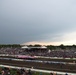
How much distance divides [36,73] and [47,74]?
1820 mm

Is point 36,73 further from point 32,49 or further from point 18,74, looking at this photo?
point 32,49

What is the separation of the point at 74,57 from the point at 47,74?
107 feet

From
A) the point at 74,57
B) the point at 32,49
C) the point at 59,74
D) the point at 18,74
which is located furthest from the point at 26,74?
the point at 32,49

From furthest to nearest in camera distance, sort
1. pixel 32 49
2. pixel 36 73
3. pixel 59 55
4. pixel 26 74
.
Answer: pixel 32 49
pixel 59 55
pixel 36 73
pixel 26 74

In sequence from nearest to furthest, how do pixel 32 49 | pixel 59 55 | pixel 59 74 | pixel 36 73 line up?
pixel 59 74
pixel 36 73
pixel 59 55
pixel 32 49

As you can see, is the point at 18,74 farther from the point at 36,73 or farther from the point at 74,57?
the point at 74,57

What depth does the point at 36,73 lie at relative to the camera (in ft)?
128

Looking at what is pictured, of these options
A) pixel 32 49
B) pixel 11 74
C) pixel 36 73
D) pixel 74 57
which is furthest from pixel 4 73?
pixel 32 49

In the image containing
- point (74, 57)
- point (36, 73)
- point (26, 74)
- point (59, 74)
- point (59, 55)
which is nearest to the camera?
point (26, 74)

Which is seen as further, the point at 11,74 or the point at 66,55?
the point at 66,55

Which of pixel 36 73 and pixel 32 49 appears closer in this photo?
pixel 36 73

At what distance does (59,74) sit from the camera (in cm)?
3634

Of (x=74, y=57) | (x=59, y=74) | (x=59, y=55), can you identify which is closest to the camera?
(x=59, y=74)

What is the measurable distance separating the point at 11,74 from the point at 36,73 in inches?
222
